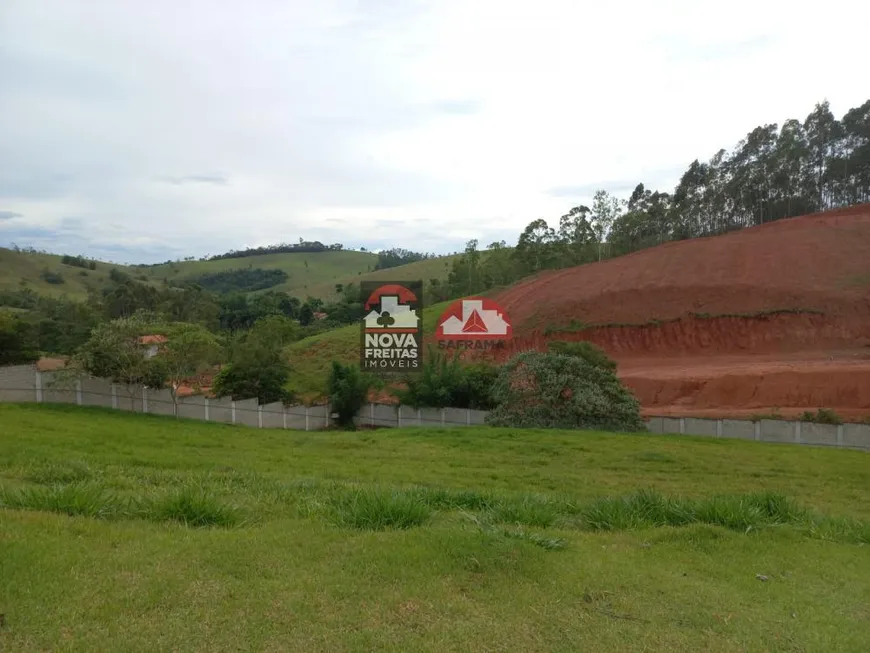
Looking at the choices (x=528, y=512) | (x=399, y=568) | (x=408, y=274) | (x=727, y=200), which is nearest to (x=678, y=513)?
(x=528, y=512)

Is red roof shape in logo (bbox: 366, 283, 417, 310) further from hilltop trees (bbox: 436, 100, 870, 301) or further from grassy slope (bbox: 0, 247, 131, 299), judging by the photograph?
grassy slope (bbox: 0, 247, 131, 299)

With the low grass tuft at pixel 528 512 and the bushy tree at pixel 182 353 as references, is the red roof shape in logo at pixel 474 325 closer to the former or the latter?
the bushy tree at pixel 182 353

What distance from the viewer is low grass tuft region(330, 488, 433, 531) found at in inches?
197

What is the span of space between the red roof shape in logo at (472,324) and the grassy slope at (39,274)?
2558 inches

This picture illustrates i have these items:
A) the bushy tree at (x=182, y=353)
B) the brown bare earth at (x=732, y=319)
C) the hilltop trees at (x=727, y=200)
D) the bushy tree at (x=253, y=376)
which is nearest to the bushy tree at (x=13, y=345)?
the bushy tree at (x=182, y=353)

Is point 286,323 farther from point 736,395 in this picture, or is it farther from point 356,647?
point 356,647

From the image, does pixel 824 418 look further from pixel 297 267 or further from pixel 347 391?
pixel 297 267

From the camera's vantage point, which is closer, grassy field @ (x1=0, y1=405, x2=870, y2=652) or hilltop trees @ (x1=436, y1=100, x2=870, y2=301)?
grassy field @ (x1=0, y1=405, x2=870, y2=652)

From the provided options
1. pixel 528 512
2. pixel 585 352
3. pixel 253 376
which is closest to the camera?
pixel 528 512
